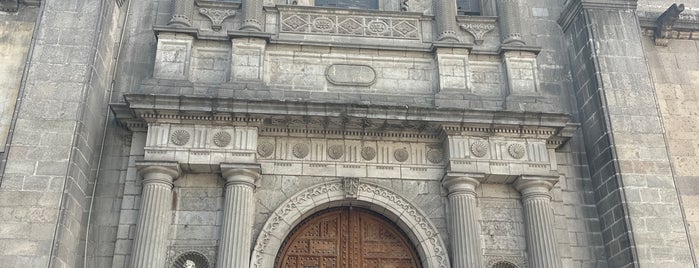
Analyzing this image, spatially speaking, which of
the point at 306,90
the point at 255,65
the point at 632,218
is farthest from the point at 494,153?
the point at 255,65

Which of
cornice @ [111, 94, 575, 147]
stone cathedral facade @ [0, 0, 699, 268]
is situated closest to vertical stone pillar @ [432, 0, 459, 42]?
stone cathedral facade @ [0, 0, 699, 268]

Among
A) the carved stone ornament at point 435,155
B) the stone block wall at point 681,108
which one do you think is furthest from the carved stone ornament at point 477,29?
the stone block wall at point 681,108

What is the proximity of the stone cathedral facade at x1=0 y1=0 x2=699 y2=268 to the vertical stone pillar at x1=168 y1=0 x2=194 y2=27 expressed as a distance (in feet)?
0.14

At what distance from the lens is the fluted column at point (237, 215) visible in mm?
11797

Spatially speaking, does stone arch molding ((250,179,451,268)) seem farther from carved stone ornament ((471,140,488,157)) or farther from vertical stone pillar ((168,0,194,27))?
vertical stone pillar ((168,0,194,27))

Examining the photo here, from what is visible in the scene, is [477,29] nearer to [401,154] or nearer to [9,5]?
[401,154]

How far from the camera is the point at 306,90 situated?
44.8 feet

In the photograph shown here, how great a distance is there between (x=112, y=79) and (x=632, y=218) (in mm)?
10837

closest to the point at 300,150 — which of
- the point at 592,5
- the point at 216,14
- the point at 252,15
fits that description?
the point at 252,15

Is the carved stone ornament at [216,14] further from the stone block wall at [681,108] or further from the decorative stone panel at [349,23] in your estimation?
the stone block wall at [681,108]

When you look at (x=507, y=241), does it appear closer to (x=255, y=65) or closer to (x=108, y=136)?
(x=255, y=65)

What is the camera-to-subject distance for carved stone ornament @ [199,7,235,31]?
14156 mm

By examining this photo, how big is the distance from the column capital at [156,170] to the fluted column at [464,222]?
526 centimetres

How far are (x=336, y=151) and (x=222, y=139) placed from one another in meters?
2.27
